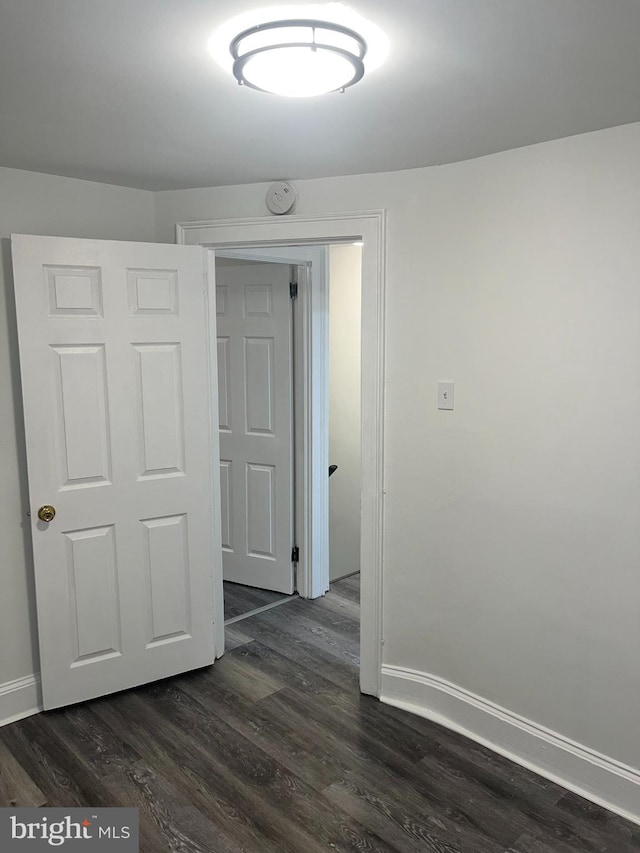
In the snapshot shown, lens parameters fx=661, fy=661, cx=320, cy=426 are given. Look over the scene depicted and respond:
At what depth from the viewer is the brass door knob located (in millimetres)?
2662

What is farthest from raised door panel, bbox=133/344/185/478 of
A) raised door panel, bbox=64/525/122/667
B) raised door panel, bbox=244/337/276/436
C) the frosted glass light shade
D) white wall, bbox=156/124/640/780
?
the frosted glass light shade

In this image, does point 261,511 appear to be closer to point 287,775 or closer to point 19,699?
point 19,699

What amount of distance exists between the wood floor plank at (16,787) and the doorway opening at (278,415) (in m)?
1.36

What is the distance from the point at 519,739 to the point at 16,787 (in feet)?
6.00

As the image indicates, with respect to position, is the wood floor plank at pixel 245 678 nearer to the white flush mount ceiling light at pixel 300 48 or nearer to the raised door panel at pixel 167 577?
the raised door panel at pixel 167 577

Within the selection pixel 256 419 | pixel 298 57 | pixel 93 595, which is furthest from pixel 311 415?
pixel 298 57

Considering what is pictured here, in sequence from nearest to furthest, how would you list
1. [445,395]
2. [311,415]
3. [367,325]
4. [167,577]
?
[445,395] < [367,325] < [167,577] < [311,415]

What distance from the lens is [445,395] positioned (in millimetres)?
2605

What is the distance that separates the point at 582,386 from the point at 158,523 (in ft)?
6.07

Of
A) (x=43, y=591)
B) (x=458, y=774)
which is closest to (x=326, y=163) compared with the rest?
(x=43, y=591)

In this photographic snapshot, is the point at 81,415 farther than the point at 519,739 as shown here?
Yes

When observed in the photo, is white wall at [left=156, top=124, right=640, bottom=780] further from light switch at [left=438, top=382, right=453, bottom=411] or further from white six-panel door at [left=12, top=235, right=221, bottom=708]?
white six-panel door at [left=12, top=235, right=221, bottom=708]

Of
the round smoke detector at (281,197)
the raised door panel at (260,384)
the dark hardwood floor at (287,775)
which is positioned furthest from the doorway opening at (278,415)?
the dark hardwood floor at (287,775)

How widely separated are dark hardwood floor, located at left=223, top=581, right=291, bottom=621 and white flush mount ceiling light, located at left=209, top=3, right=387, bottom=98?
289 centimetres
